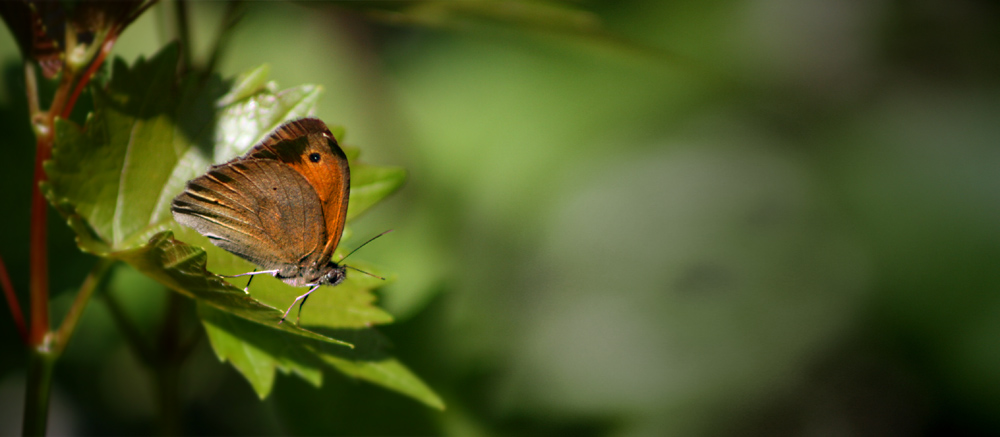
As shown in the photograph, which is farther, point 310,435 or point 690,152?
point 690,152

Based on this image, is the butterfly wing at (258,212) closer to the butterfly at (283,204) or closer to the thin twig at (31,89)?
the butterfly at (283,204)

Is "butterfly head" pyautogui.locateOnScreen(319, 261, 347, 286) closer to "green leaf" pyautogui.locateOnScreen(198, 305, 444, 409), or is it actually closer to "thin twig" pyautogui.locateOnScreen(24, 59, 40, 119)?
"green leaf" pyautogui.locateOnScreen(198, 305, 444, 409)

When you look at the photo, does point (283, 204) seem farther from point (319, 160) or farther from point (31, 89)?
point (31, 89)

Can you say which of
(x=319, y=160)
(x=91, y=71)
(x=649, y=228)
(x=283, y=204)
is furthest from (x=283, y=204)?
(x=649, y=228)

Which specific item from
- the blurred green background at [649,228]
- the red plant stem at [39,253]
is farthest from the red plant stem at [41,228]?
the blurred green background at [649,228]

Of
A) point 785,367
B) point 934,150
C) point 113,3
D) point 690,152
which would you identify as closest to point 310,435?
point 113,3

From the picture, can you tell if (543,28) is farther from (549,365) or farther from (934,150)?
(934,150)
